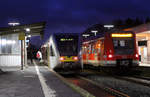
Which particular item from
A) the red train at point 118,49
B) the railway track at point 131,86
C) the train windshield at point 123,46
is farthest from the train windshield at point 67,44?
the railway track at point 131,86

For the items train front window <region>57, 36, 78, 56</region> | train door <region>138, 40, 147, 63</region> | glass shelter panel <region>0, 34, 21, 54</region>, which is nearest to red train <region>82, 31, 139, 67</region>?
train front window <region>57, 36, 78, 56</region>

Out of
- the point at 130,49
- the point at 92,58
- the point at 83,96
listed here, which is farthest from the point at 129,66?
the point at 83,96

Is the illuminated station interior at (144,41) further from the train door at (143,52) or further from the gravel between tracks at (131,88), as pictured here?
the gravel between tracks at (131,88)

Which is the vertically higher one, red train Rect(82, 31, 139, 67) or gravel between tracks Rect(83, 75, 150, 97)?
red train Rect(82, 31, 139, 67)

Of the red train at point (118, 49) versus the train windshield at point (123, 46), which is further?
the train windshield at point (123, 46)

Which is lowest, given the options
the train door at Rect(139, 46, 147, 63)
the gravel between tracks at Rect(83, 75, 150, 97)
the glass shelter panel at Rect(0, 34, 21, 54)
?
the gravel between tracks at Rect(83, 75, 150, 97)

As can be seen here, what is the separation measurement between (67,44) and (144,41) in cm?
1720

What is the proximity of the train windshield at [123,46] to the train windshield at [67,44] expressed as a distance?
295 centimetres

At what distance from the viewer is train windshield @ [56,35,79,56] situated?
18.4 meters

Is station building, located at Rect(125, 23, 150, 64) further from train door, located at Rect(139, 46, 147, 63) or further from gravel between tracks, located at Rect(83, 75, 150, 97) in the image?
gravel between tracks, located at Rect(83, 75, 150, 97)

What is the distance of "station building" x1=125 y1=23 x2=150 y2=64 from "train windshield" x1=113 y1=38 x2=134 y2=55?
9.62 metres

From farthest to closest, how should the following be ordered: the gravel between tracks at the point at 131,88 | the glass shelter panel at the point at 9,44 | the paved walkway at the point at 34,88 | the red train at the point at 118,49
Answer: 1. the glass shelter panel at the point at 9,44
2. the red train at the point at 118,49
3. the gravel between tracks at the point at 131,88
4. the paved walkway at the point at 34,88

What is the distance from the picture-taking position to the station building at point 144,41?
28.8 meters

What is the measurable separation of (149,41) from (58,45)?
17562mm
